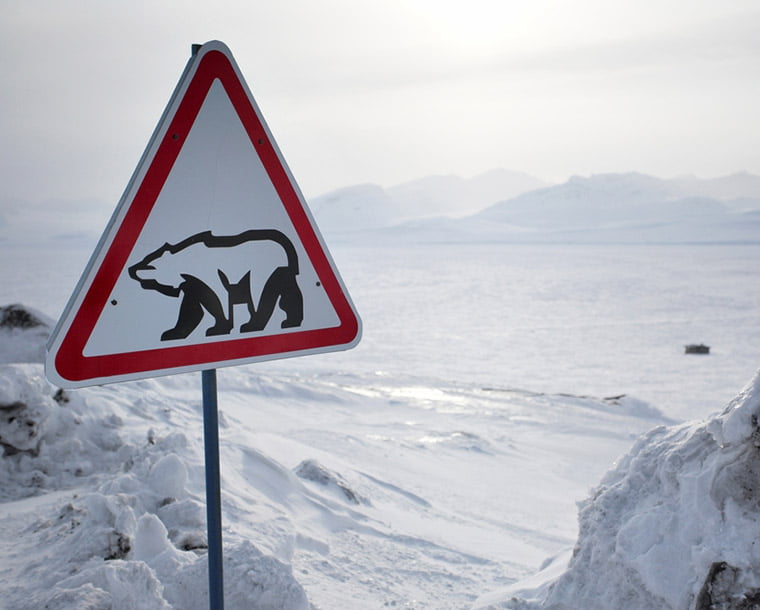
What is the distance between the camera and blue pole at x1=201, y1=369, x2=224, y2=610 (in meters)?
1.63

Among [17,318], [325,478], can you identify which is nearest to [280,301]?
[325,478]

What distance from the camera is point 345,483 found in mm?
4492

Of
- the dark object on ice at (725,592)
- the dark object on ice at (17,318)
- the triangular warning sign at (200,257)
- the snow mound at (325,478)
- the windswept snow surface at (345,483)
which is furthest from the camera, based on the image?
the dark object on ice at (17,318)

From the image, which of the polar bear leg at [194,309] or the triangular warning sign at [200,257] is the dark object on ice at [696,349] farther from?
the polar bear leg at [194,309]

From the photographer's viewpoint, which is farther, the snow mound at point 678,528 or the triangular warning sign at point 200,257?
the snow mound at point 678,528

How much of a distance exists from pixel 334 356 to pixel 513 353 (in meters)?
4.05

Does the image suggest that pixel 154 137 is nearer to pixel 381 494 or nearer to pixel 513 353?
pixel 381 494

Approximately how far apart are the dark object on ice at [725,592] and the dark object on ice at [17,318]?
579 cm

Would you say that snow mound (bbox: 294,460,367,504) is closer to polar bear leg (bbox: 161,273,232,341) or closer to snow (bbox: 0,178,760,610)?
snow (bbox: 0,178,760,610)

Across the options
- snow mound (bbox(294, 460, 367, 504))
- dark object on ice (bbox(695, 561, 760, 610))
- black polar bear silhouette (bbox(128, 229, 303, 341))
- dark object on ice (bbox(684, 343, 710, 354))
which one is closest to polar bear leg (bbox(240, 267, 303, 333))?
black polar bear silhouette (bbox(128, 229, 303, 341))

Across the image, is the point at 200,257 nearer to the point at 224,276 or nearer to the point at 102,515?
the point at 224,276

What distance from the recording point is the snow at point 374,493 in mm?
2127

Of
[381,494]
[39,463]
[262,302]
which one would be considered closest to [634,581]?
[262,302]

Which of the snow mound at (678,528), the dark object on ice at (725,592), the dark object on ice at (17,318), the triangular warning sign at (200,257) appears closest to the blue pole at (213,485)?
the triangular warning sign at (200,257)
